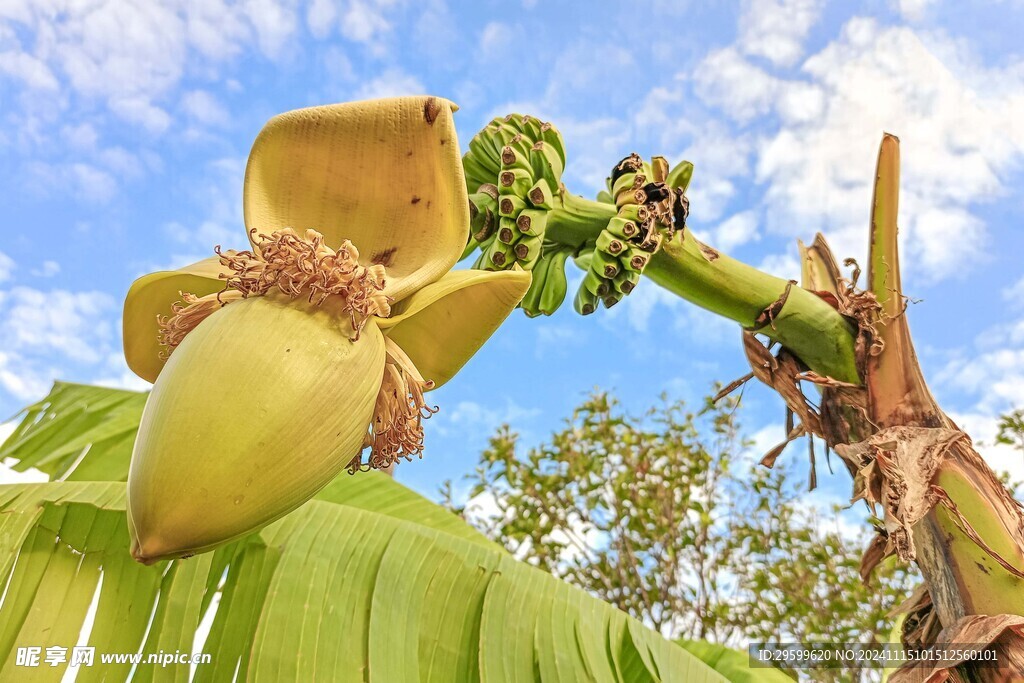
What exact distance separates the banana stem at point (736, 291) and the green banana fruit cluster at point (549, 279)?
3cm

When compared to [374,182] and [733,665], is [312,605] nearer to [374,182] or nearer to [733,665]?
[374,182]

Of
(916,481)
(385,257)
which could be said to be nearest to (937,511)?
(916,481)

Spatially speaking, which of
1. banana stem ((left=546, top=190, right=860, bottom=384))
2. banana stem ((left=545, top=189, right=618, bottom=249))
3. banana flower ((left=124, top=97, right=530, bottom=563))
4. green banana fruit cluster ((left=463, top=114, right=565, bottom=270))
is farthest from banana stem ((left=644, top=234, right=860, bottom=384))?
banana flower ((left=124, top=97, right=530, bottom=563))

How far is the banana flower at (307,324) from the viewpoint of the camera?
0.68 metres

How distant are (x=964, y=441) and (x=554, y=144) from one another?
795 millimetres

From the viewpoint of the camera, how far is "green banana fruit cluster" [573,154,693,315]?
1.10 meters

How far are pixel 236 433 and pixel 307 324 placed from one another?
0.46 feet

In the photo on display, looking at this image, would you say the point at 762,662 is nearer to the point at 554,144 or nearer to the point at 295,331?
the point at 554,144

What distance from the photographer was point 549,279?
3.95 ft

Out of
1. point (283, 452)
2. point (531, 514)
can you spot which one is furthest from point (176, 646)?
point (531, 514)

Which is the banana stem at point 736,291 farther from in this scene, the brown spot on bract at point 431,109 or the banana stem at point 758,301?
the brown spot on bract at point 431,109

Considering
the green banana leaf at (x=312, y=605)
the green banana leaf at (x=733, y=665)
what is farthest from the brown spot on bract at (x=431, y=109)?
the green banana leaf at (x=733, y=665)

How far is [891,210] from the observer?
4.24 feet

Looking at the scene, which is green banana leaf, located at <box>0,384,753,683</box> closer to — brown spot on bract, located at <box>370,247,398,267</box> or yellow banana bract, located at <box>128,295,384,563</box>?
yellow banana bract, located at <box>128,295,384,563</box>
